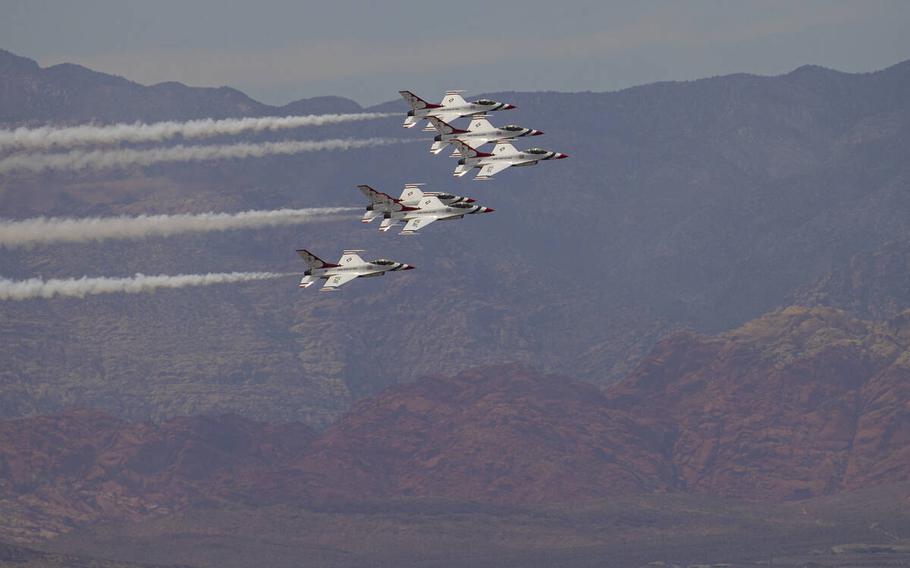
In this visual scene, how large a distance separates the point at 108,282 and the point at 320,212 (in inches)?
823

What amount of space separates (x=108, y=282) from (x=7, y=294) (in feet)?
32.2

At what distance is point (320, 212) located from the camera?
199500mm

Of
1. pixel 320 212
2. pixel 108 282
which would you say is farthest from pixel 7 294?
pixel 320 212

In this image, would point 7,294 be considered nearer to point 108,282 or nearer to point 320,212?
point 108,282

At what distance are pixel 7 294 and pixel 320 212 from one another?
30.4 m

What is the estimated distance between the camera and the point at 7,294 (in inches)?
7810

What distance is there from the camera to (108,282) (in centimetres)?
19725
